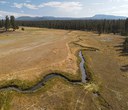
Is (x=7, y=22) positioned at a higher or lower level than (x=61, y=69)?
higher

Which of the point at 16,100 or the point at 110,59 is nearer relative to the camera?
the point at 16,100

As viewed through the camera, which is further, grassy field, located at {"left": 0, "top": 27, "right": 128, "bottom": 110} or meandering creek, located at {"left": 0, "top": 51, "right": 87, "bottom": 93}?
meandering creek, located at {"left": 0, "top": 51, "right": 87, "bottom": 93}

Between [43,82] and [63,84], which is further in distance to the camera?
[43,82]

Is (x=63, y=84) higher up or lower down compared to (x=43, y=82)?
lower down

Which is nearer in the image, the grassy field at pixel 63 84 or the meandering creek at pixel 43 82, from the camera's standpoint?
the grassy field at pixel 63 84

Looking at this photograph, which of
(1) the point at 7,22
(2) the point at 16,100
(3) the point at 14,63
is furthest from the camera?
(1) the point at 7,22

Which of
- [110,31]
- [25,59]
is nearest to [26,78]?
[25,59]

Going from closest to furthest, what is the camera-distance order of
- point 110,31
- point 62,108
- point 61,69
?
1. point 62,108
2. point 61,69
3. point 110,31

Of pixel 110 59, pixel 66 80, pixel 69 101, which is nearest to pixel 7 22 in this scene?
pixel 110 59

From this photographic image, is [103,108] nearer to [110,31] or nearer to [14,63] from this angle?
[14,63]
